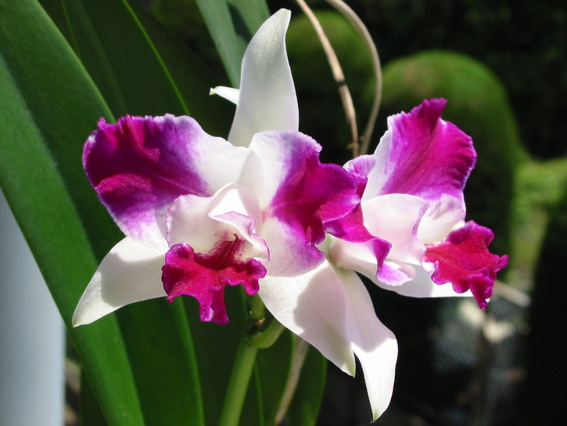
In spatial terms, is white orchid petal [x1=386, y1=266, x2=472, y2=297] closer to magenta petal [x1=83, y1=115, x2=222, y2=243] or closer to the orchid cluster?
the orchid cluster

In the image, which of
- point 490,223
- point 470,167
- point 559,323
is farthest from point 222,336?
point 490,223

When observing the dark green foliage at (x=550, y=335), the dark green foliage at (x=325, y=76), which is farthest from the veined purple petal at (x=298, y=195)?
the dark green foliage at (x=325, y=76)

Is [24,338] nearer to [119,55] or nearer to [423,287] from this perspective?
[119,55]

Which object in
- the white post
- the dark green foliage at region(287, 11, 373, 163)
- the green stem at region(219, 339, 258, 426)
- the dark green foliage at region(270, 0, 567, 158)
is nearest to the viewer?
the green stem at region(219, 339, 258, 426)

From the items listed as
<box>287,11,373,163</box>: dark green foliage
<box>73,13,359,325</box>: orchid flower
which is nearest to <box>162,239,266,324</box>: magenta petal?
<box>73,13,359,325</box>: orchid flower

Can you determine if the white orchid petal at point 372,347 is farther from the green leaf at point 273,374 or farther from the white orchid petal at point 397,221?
the green leaf at point 273,374

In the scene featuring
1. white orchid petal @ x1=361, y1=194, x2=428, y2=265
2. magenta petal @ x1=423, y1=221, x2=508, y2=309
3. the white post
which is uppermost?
white orchid petal @ x1=361, y1=194, x2=428, y2=265
